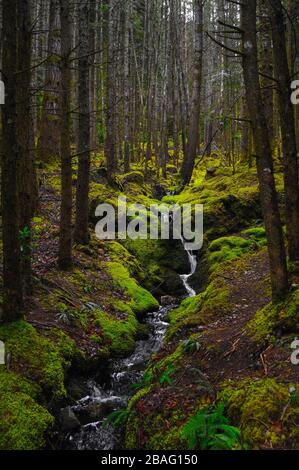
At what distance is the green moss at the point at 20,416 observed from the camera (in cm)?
437

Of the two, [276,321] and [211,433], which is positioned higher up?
[276,321]

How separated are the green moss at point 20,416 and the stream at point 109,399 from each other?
47cm

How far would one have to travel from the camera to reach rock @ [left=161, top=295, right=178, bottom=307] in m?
10.5

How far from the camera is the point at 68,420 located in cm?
525

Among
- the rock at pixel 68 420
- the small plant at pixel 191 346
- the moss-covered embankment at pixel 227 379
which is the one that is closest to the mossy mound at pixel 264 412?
the moss-covered embankment at pixel 227 379

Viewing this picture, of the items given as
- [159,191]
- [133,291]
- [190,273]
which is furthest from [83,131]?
[159,191]

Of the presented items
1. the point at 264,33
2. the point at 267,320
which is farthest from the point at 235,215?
the point at 267,320

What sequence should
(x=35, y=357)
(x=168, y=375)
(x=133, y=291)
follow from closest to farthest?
(x=168, y=375), (x=35, y=357), (x=133, y=291)

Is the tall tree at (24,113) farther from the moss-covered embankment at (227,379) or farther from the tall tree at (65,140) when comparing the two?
the moss-covered embankment at (227,379)

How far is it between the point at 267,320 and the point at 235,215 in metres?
8.16

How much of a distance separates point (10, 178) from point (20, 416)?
293cm

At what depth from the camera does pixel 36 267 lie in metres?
8.63

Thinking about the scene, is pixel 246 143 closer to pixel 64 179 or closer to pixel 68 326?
pixel 64 179

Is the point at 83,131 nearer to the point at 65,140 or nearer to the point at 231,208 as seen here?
the point at 65,140
